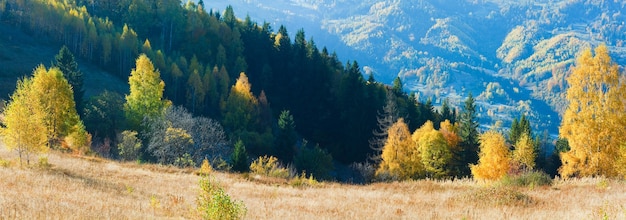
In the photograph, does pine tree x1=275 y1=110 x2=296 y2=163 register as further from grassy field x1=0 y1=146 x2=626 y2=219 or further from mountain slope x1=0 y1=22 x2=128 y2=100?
grassy field x1=0 y1=146 x2=626 y2=219

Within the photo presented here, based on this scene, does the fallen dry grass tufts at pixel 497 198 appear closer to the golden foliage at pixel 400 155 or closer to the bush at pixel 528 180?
the bush at pixel 528 180

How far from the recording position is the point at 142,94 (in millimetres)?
62938

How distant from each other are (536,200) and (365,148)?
89.0 meters

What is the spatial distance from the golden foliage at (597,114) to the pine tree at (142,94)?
4859 cm

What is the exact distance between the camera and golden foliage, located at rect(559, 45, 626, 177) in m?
33.8

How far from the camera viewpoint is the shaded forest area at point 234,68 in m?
105

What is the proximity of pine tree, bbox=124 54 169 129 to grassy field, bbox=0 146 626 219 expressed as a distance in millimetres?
33956

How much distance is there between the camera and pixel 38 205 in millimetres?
14422

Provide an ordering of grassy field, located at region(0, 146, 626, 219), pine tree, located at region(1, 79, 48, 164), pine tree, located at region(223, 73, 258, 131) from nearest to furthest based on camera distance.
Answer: grassy field, located at region(0, 146, 626, 219) < pine tree, located at region(1, 79, 48, 164) < pine tree, located at region(223, 73, 258, 131)

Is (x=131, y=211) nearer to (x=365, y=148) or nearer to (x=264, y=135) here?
(x=264, y=135)

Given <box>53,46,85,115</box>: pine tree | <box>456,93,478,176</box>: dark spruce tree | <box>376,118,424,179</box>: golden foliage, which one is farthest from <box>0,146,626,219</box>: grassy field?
<box>456,93,478,176</box>: dark spruce tree

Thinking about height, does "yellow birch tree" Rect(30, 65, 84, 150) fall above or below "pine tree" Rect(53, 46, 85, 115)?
below

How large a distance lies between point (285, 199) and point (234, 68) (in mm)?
107521

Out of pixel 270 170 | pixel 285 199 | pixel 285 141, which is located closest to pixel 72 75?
pixel 285 141
